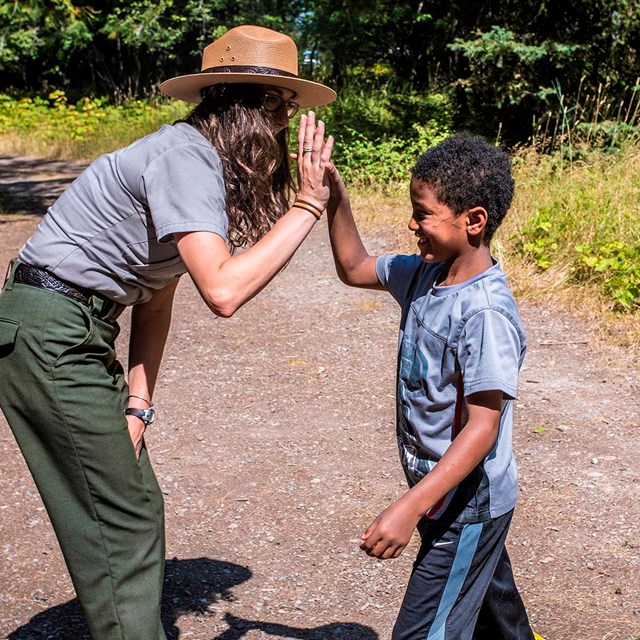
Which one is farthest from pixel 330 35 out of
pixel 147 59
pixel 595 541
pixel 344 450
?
pixel 147 59

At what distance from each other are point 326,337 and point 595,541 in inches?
112

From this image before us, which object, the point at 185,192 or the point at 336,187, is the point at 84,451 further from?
the point at 336,187

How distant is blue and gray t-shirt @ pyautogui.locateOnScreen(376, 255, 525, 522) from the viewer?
211cm

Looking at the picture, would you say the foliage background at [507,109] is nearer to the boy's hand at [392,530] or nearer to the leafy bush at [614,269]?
the leafy bush at [614,269]

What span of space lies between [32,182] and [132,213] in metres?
12.4

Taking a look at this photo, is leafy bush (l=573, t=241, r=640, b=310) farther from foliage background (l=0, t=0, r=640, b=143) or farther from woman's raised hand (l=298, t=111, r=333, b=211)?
woman's raised hand (l=298, t=111, r=333, b=211)

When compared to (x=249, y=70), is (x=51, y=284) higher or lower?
lower

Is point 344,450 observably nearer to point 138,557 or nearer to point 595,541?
point 595,541

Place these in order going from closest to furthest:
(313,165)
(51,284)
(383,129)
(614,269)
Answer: (313,165) → (51,284) → (614,269) → (383,129)

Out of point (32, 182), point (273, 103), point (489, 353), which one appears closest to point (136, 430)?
point (273, 103)

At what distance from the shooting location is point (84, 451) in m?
2.38

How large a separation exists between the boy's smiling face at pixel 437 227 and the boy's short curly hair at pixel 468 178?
0.02 metres

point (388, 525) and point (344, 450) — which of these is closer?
point (388, 525)

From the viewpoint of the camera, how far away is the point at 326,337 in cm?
631
